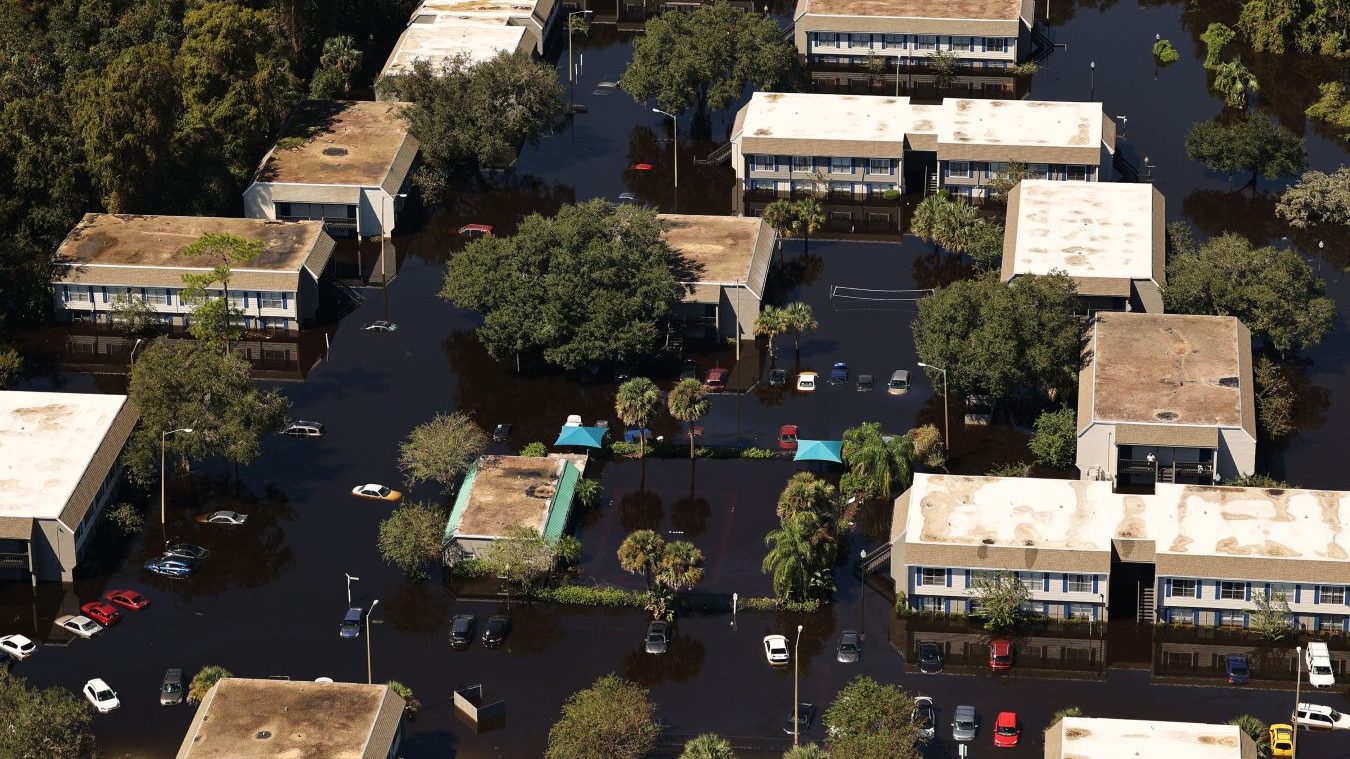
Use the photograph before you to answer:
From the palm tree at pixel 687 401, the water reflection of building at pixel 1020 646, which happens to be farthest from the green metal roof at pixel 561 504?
the water reflection of building at pixel 1020 646

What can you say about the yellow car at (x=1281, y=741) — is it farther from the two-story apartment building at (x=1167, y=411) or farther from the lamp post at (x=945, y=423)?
the lamp post at (x=945, y=423)

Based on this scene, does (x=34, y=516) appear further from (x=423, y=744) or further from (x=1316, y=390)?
(x=1316, y=390)

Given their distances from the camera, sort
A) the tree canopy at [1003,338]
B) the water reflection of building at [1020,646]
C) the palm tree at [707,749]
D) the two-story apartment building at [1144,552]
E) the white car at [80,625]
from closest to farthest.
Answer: the palm tree at [707,749] → the water reflection of building at [1020,646] → the two-story apartment building at [1144,552] → the white car at [80,625] → the tree canopy at [1003,338]

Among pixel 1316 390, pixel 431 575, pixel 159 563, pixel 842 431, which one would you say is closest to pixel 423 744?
pixel 431 575

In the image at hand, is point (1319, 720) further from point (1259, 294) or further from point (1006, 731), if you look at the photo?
point (1259, 294)

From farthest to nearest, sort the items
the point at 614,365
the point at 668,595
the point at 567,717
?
the point at 614,365 < the point at 668,595 < the point at 567,717

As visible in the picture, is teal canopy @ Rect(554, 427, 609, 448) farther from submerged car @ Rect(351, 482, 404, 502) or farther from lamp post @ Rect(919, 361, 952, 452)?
lamp post @ Rect(919, 361, 952, 452)

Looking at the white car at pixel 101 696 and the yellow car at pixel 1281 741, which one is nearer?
the yellow car at pixel 1281 741
